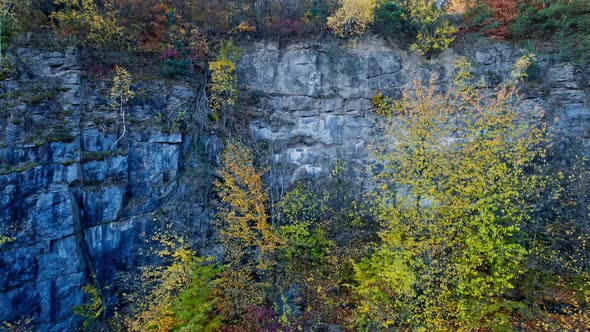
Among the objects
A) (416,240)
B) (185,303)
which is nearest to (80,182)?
(185,303)

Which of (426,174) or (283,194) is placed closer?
(426,174)

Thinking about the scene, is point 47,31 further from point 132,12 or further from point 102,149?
point 102,149

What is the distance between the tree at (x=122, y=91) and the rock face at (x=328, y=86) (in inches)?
271

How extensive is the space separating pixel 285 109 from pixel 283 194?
225 inches

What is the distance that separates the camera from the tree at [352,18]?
17891 mm

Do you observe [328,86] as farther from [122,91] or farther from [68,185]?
[68,185]

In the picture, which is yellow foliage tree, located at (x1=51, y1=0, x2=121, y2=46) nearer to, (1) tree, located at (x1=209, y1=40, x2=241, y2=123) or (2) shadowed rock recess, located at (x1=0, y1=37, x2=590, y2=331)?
(2) shadowed rock recess, located at (x1=0, y1=37, x2=590, y2=331)

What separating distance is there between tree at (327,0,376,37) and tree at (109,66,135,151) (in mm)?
12280

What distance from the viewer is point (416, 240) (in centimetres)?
1116

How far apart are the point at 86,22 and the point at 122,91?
437 cm

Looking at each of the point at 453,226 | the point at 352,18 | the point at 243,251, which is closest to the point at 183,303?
the point at 243,251

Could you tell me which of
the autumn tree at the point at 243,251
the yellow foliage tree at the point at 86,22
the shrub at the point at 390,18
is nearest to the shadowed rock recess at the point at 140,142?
the shrub at the point at 390,18

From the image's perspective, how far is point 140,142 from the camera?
52.0ft

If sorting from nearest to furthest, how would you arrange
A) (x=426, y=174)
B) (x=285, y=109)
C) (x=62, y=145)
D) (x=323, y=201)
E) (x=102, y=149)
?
(x=426, y=174), (x=62, y=145), (x=102, y=149), (x=323, y=201), (x=285, y=109)
